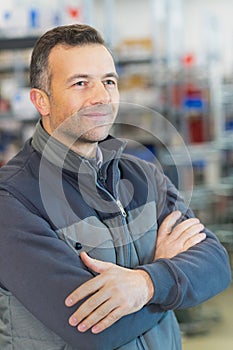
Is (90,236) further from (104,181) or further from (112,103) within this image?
(112,103)

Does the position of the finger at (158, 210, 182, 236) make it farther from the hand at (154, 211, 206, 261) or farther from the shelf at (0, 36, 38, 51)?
the shelf at (0, 36, 38, 51)

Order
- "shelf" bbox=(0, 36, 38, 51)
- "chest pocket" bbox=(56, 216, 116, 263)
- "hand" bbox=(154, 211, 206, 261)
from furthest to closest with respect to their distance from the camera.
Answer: "shelf" bbox=(0, 36, 38, 51) → "hand" bbox=(154, 211, 206, 261) → "chest pocket" bbox=(56, 216, 116, 263)

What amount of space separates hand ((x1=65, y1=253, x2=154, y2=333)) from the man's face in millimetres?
351

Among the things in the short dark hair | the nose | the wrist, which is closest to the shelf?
the short dark hair

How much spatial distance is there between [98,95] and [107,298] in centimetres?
48

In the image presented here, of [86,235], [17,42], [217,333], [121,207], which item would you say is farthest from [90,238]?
[217,333]

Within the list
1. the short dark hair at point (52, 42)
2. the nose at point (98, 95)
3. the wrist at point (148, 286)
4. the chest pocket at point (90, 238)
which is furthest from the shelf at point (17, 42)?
the wrist at point (148, 286)

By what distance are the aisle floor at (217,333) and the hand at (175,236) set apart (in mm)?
2103

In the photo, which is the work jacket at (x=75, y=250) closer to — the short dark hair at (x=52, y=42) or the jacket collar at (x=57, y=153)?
the jacket collar at (x=57, y=153)

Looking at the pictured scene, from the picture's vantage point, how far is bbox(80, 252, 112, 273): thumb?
128cm

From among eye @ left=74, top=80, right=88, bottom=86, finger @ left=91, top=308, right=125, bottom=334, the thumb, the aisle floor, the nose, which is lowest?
the aisle floor

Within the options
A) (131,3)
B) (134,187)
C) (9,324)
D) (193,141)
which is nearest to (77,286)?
(9,324)

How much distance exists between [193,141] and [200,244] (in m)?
4.75

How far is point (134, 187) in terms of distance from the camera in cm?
150
